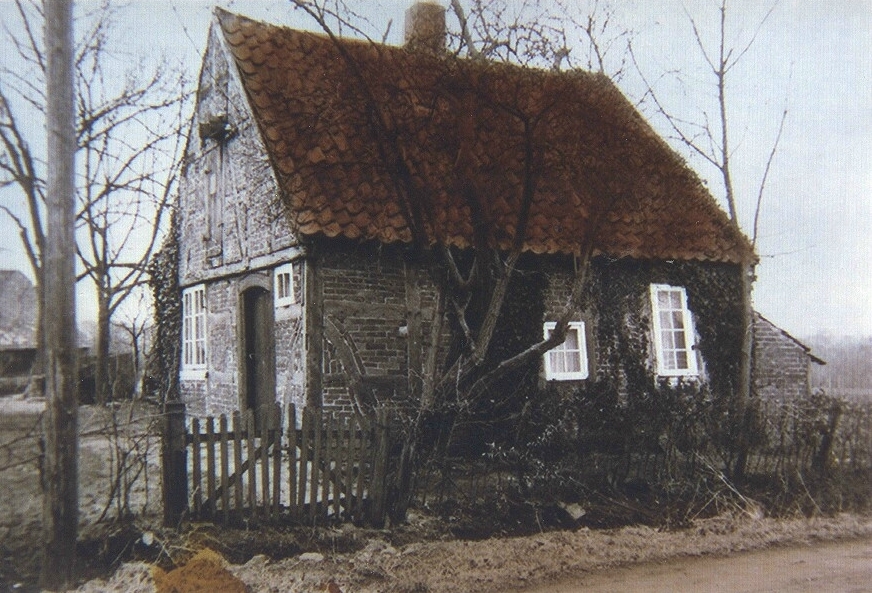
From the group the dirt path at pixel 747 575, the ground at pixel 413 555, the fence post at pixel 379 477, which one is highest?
the fence post at pixel 379 477

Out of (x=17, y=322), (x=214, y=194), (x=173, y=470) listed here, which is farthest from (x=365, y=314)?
(x=17, y=322)

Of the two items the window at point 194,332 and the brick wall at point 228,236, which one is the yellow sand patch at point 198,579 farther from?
the window at point 194,332

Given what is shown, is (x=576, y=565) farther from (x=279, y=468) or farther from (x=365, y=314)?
(x=365, y=314)

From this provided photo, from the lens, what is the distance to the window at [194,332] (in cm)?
1344

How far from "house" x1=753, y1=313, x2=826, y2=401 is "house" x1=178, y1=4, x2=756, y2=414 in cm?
73

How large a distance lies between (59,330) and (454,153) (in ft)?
19.2

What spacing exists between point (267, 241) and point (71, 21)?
18.5ft

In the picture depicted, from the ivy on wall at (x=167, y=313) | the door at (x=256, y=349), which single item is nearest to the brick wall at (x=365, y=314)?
Result: the door at (x=256, y=349)

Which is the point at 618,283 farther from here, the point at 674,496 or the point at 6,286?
the point at 6,286

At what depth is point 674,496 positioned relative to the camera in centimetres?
803

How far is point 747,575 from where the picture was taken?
613cm

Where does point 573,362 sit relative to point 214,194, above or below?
below

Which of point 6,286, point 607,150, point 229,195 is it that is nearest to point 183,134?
point 229,195

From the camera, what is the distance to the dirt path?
576cm
